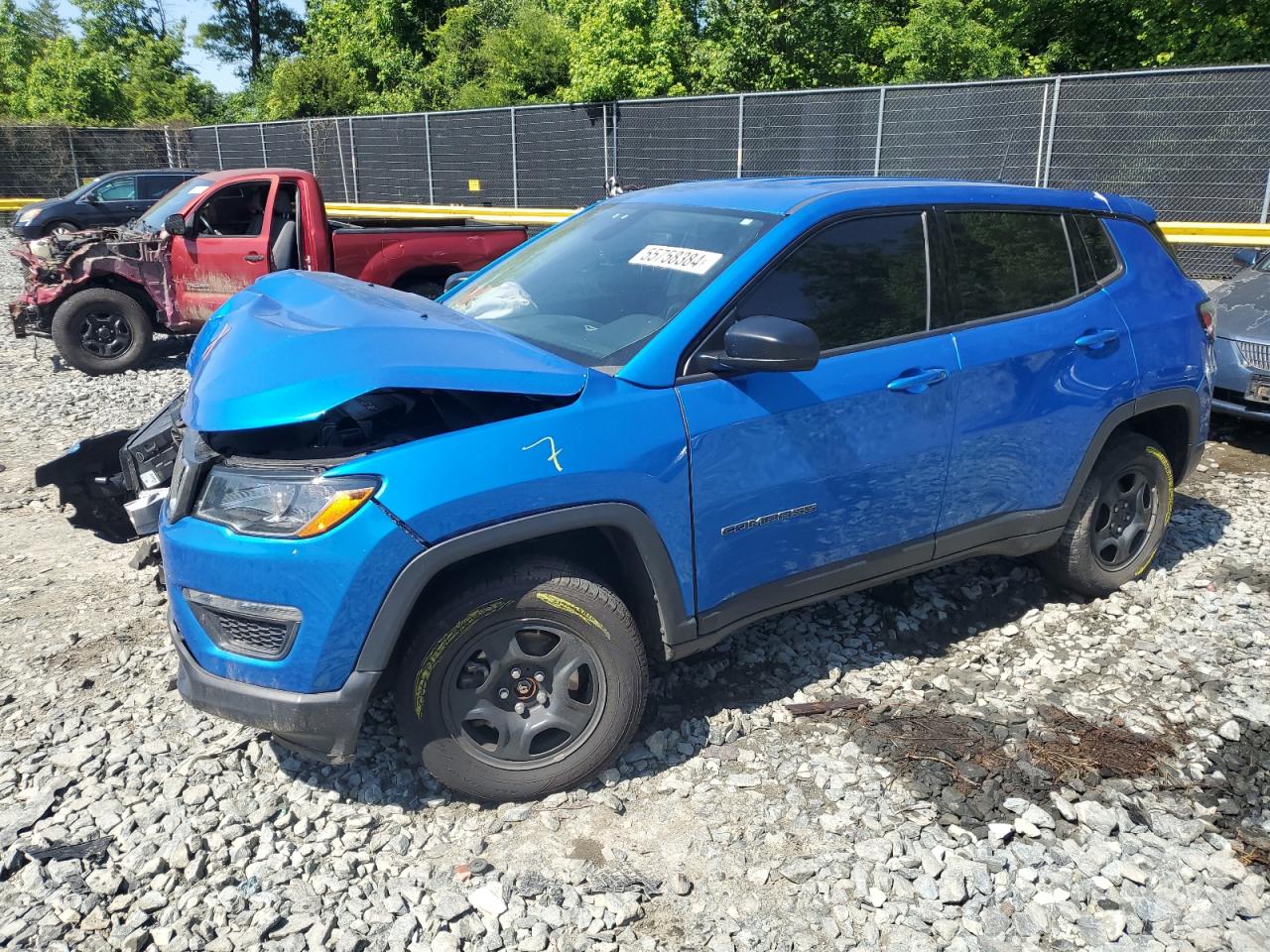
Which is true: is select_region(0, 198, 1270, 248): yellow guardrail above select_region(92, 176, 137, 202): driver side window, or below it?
below

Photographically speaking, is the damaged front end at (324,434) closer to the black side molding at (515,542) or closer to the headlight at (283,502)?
the headlight at (283,502)

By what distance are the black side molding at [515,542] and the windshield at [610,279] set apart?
20.4 inches

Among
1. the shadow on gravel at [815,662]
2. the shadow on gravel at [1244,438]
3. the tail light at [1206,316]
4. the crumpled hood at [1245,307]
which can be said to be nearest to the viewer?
the shadow on gravel at [815,662]

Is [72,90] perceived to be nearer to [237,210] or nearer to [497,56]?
[497,56]

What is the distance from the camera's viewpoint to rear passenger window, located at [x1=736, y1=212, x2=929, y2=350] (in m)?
3.32

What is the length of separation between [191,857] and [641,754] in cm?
143

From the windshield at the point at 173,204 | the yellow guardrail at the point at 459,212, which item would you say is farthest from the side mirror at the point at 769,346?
the yellow guardrail at the point at 459,212

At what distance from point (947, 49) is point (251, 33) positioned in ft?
132

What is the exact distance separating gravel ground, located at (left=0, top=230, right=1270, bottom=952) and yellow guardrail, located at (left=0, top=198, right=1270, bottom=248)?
3838 mm

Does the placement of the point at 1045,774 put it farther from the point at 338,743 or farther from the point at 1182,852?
the point at 338,743

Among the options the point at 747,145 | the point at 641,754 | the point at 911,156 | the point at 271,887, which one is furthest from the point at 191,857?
the point at 747,145

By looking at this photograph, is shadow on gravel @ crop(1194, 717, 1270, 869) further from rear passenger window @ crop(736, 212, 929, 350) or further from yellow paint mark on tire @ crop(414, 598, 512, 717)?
yellow paint mark on tire @ crop(414, 598, 512, 717)

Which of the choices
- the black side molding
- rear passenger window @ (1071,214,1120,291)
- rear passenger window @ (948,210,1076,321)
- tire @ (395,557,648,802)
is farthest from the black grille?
rear passenger window @ (1071,214,1120,291)

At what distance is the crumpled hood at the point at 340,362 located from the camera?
2713mm
